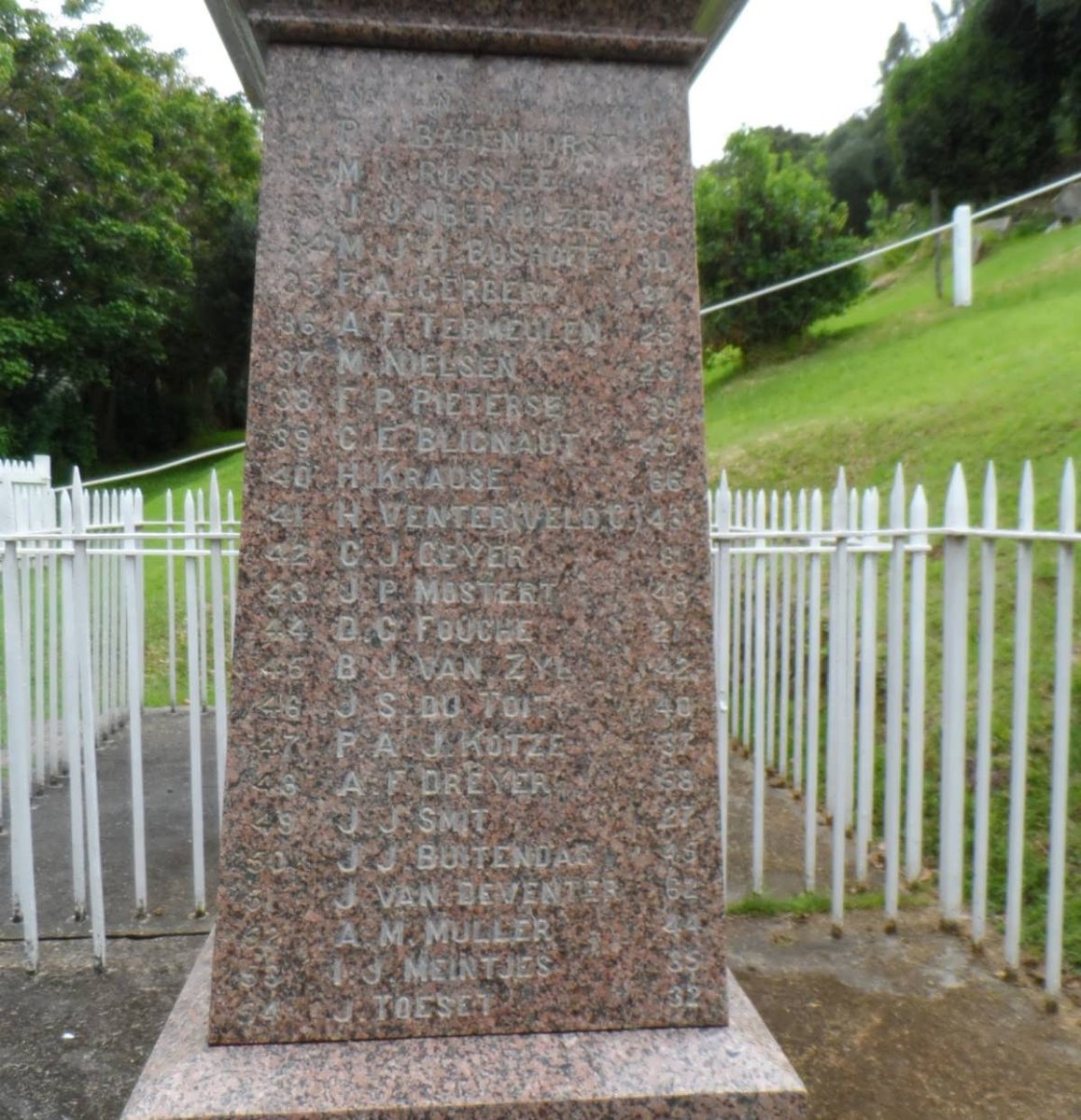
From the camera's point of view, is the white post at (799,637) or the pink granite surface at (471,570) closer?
the pink granite surface at (471,570)

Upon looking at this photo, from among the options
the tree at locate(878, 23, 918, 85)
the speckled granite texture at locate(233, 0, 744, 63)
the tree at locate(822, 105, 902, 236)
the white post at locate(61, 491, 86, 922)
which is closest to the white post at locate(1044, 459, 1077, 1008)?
the speckled granite texture at locate(233, 0, 744, 63)

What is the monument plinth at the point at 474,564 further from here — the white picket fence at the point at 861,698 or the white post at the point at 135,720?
the white post at the point at 135,720

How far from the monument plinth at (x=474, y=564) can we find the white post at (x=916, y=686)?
1.65m

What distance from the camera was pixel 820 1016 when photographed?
10.6 feet

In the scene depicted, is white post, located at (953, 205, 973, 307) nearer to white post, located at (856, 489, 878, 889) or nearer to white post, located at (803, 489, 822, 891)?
white post, located at (803, 489, 822, 891)

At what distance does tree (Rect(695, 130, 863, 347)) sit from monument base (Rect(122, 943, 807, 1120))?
53.8 feet

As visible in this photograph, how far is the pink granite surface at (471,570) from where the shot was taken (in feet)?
7.76

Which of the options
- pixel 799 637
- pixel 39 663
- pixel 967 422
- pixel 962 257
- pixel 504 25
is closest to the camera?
pixel 504 25

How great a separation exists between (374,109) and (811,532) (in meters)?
2.36

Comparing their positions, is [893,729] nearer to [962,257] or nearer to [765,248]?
[962,257]

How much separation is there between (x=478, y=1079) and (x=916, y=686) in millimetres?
2380

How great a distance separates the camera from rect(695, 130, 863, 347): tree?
58.3 ft

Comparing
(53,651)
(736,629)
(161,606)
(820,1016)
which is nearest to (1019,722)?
(820,1016)

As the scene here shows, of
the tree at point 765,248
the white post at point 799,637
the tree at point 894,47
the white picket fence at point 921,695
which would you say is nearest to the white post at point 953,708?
the white picket fence at point 921,695
